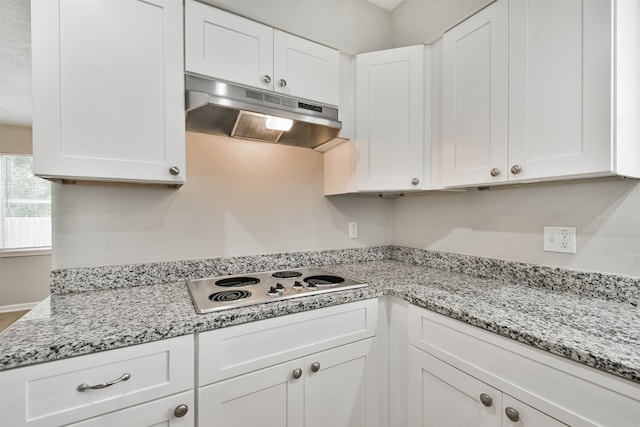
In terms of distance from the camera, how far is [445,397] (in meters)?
1.10

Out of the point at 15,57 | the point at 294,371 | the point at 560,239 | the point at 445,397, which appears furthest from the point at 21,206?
the point at 560,239

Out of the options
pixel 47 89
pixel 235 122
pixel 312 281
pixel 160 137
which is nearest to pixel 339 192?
pixel 312 281

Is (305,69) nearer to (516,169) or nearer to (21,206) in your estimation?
(516,169)

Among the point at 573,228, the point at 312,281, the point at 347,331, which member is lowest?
the point at 347,331

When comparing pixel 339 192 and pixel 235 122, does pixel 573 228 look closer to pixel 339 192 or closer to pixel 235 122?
pixel 339 192

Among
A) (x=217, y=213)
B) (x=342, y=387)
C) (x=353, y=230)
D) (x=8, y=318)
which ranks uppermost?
(x=217, y=213)

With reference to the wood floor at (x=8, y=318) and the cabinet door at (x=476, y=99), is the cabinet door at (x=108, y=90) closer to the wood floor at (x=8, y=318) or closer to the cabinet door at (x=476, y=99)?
the cabinet door at (x=476, y=99)

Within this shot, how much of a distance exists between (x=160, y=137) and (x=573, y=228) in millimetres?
1768

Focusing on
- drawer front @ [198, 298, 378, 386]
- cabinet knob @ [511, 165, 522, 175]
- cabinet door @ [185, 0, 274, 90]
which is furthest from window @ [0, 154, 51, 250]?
cabinet knob @ [511, 165, 522, 175]

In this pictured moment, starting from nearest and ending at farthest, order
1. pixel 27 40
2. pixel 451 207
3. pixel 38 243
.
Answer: pixel 451 207 < pixel 27 40 < pixel 38 243

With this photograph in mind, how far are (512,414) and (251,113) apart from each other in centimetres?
148

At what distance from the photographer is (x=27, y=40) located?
7.13 feet

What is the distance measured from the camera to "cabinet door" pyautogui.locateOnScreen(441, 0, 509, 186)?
4.05 feet

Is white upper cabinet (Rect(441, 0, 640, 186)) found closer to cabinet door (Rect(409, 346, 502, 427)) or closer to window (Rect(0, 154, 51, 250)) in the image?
cabinet door (Rect(409, 346, 502, 427))
